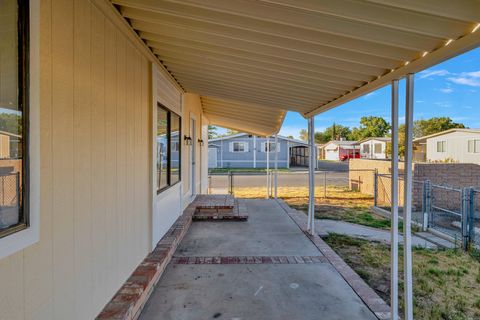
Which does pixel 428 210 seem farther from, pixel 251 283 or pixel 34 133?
pixel 34 133

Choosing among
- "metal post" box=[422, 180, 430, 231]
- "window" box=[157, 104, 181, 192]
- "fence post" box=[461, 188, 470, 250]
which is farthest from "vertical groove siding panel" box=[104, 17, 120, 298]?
"metal post" box=[422, 180, 430, 231]

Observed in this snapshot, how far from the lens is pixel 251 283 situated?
339 centimetres

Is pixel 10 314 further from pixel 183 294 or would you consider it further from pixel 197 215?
pixel 197 215

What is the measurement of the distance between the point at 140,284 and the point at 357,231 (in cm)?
484

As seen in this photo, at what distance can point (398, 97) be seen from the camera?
2633mm

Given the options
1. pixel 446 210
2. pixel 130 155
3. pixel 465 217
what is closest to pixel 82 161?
pixel 130 155

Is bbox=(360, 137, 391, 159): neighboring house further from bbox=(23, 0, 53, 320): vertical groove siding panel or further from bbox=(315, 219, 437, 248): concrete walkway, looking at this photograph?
bbox=(23, 0, 53, 320): vertical groove siding panel

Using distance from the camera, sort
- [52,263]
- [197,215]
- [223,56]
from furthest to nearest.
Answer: [197,215] → [223,56] → [52,263]

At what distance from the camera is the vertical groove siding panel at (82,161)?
1953 millimetres

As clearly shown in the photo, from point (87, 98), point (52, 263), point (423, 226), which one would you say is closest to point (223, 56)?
point (87, 98)

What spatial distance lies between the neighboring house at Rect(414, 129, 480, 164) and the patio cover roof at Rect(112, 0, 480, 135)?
17.5 metres

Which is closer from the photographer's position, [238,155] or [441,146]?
[441,146]

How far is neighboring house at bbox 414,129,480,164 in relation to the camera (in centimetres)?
1789

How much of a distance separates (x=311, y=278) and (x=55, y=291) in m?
2.72
